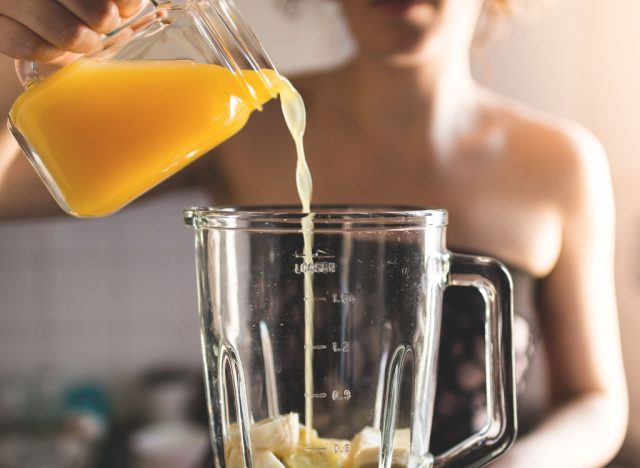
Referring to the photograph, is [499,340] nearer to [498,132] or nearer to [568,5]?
[498,132]

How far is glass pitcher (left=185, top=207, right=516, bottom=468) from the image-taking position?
1.55 ft

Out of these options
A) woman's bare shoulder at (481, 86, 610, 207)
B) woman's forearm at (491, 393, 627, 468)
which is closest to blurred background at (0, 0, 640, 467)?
woman's bare shoulder at (481, 86, 610, 207)

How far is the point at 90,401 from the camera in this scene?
149 centimetres

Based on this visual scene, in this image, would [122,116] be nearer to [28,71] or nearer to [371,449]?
[28,71]

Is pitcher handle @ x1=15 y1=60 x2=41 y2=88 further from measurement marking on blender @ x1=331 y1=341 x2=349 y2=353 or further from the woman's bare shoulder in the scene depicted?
the woman's bare shoulder

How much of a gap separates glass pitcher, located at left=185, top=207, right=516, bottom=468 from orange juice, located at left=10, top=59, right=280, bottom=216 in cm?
6

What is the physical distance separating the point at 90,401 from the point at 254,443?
3.56ft

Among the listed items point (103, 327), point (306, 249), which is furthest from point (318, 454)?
point (103, 327)

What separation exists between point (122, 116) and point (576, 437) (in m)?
0.67

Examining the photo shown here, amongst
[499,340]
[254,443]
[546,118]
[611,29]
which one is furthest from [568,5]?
[254,443]

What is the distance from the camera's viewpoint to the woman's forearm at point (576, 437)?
75 cm

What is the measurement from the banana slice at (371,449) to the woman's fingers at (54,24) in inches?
12.6

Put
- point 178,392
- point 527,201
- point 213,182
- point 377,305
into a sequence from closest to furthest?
point 377,305, point 527,201, point 213,182, point 178,392

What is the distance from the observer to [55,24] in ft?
1.69
